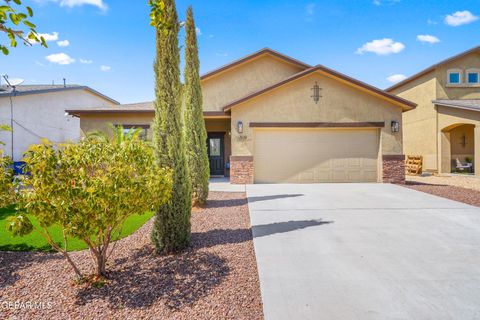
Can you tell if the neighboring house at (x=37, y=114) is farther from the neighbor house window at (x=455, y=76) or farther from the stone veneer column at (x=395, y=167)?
the neighbor house window at (x=455, y=76)

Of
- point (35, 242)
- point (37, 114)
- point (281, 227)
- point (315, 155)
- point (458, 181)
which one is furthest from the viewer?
point (37, 114)

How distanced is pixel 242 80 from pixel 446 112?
1255 centimetres

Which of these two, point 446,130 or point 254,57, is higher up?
point 254,57

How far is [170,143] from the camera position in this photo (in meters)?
4.72

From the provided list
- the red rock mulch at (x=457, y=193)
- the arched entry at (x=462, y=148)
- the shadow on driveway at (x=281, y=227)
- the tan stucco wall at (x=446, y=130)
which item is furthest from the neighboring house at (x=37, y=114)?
the arched entry at (x=462, y=148)

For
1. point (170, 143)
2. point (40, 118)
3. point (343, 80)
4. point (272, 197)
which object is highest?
point (343, 80)

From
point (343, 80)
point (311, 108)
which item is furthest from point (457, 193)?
point (311, 108)

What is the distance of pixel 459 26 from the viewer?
50.5 ft

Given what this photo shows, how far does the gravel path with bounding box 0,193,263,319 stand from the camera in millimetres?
2984

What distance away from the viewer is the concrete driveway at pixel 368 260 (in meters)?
3.03

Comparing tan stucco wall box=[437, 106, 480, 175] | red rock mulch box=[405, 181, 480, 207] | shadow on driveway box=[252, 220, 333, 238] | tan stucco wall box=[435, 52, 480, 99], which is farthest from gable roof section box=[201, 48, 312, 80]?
shadow on driveway box=[252, 220, 333, 238]

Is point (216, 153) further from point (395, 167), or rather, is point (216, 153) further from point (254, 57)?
point (395, 167)

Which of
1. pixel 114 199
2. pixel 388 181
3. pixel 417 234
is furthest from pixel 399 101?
pixel 114 199

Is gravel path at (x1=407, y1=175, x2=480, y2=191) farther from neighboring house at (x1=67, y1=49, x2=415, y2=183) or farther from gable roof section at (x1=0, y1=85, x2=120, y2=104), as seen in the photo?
gable roof section at (x1=0, y1=85, x2=120, y2=104)
